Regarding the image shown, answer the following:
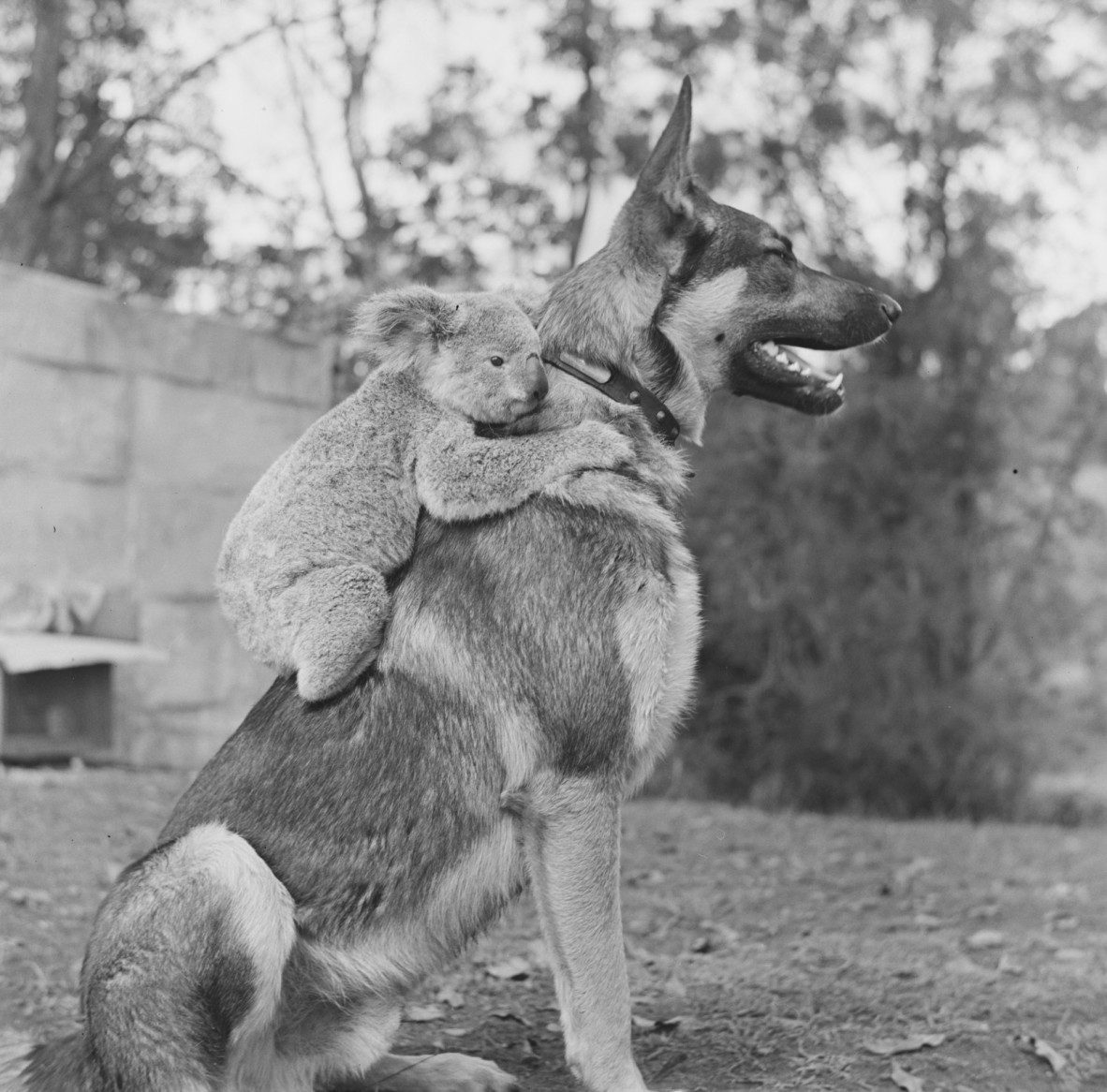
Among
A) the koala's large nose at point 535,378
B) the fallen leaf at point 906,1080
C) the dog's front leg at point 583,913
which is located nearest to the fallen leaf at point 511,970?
the fallen leaf at point 906,1080

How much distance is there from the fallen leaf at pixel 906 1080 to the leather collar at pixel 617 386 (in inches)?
77.9

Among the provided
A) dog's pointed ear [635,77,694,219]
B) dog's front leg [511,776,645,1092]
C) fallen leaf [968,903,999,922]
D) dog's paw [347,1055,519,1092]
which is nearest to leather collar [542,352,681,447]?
dog's pointed ear [635,77,694,219]

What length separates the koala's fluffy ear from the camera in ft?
11.9

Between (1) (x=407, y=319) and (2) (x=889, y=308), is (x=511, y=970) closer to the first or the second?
(1) (x=407, y=319)

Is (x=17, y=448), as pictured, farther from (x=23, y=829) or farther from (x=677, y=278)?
(x=677, y=278)

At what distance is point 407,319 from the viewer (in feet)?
12.0

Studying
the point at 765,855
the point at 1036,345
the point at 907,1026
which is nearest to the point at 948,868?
the point at 765,855

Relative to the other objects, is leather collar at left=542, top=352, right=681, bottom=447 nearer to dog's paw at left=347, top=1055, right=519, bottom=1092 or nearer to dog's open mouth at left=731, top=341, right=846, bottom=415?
dog's open mouth at left=731, top=341, right=846, bottom=415

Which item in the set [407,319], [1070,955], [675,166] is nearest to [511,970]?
[1070,955]

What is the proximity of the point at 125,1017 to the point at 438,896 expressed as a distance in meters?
0.78

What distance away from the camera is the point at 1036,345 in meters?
10.4

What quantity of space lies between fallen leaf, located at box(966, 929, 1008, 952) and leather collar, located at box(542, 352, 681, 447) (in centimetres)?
329

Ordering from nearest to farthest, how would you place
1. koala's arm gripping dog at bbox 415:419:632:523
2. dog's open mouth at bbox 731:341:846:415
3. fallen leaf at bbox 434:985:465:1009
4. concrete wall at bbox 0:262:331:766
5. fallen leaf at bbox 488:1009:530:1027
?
koala's arm gripping dog at bbox 415:419:632:523 < dog's open mouth at bbox 731:341:846:415 < fallen leaf at bbox 488:1009:530:1027 < fallen leaf at bbox 434:985:465:1009 < concrete wall at bbox 0:262:331:766

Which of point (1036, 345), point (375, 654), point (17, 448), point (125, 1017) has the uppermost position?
point (1036, 345)
